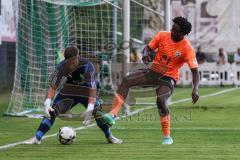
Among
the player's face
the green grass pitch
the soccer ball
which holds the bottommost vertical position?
the green grass pitch

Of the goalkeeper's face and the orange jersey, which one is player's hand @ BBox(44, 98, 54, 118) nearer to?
the goalkeeper's face

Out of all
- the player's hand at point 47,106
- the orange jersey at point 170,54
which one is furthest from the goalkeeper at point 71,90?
the orange jersey at point 170,54

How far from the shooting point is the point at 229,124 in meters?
17.7

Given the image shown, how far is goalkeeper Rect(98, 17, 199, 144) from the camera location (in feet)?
44.3

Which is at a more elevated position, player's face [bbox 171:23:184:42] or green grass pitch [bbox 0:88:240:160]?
player's face [bbox 171:23:184:42]

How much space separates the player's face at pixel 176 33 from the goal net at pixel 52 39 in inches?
265

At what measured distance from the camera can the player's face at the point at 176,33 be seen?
13320mm

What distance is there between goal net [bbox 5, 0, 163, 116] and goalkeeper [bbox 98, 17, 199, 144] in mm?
6534

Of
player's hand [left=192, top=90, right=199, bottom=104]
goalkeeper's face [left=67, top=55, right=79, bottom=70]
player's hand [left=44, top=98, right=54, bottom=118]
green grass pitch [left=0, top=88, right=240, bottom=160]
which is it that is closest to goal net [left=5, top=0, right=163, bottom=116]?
green grass pitch [left=0, top=88, right=240, bottom=160]

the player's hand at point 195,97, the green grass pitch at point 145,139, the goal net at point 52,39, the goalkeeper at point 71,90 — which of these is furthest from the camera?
the goal net at point 52,39

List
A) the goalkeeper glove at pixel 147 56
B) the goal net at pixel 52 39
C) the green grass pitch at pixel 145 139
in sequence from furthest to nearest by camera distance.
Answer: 1. the goal net at pixel 52 39
2. the goalkeeper glove at pixel 147 56
3. the green grass pitch at pixel 145 139

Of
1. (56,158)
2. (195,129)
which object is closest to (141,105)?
(195,129)

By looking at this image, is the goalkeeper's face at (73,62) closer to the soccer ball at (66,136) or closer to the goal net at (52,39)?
the soccer ball at (66,136)

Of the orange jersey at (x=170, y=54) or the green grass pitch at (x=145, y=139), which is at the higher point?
the orange jersey at (x=170, y=54)
